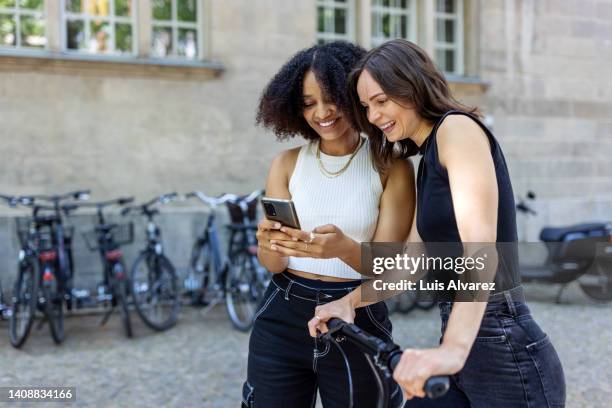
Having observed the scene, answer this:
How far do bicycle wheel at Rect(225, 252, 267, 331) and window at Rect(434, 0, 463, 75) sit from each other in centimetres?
468

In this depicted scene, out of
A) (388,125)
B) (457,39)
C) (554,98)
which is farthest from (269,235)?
(554,98)

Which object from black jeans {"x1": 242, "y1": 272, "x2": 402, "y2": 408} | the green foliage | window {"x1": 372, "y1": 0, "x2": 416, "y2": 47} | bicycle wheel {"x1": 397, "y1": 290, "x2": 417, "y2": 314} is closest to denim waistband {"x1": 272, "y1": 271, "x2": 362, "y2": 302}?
black jeans {"x1": 242, "y1": 272, "x2": 402, "y2": 408}

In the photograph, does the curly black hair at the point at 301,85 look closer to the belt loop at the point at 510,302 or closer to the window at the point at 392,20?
the belt loop at the point at 510,302

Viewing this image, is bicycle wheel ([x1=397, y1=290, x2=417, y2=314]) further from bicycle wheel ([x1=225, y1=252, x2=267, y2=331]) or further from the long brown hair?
the long brown hair

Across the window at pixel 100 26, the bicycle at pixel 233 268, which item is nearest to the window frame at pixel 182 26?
the window at pixel 100 26

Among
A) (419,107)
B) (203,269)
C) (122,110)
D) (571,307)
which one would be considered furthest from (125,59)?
(419,107)

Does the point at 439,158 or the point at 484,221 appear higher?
the point at 439,158

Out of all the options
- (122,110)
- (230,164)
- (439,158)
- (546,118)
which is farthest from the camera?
(546,118)

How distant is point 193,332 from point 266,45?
143 inches

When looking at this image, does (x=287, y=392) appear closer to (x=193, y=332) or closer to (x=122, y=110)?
(x=193, y=332)

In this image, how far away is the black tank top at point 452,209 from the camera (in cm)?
160

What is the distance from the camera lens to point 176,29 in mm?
7570

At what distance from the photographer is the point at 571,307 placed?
23.0 feet

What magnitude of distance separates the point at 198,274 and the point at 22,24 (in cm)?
321
